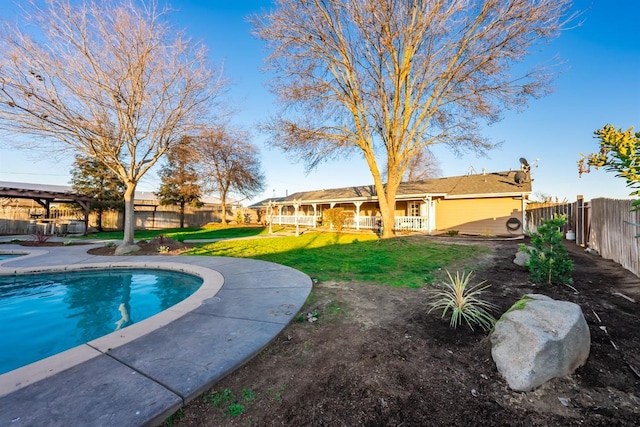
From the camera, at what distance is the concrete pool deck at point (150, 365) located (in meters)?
1.86

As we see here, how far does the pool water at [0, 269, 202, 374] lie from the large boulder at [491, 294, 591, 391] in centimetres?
499

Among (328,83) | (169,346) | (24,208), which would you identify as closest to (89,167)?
(24,208)

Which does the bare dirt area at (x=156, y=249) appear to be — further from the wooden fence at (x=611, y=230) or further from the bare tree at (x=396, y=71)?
the wooden fence at (x=611, y=230)

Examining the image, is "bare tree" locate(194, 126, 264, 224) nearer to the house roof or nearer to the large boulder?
the house roof

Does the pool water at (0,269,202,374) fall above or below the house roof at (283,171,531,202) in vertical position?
below

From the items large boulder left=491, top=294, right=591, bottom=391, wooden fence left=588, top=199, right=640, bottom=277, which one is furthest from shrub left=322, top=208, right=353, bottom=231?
large boulder left=491, top=294, right=591, bottom=391

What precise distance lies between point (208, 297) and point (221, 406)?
108 inches

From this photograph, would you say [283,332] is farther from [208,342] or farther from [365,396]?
[365,396]

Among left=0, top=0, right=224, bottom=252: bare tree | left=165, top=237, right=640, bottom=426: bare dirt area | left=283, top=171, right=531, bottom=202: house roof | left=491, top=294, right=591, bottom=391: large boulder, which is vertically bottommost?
left=165, top=237, right=640, bottom=426: bare dirt area

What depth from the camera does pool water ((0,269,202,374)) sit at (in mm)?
3635

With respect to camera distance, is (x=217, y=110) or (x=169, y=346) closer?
(x=169, y=346)

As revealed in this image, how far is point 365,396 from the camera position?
2.12 metres

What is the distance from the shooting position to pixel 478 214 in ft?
53.9

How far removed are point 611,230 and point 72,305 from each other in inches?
486
